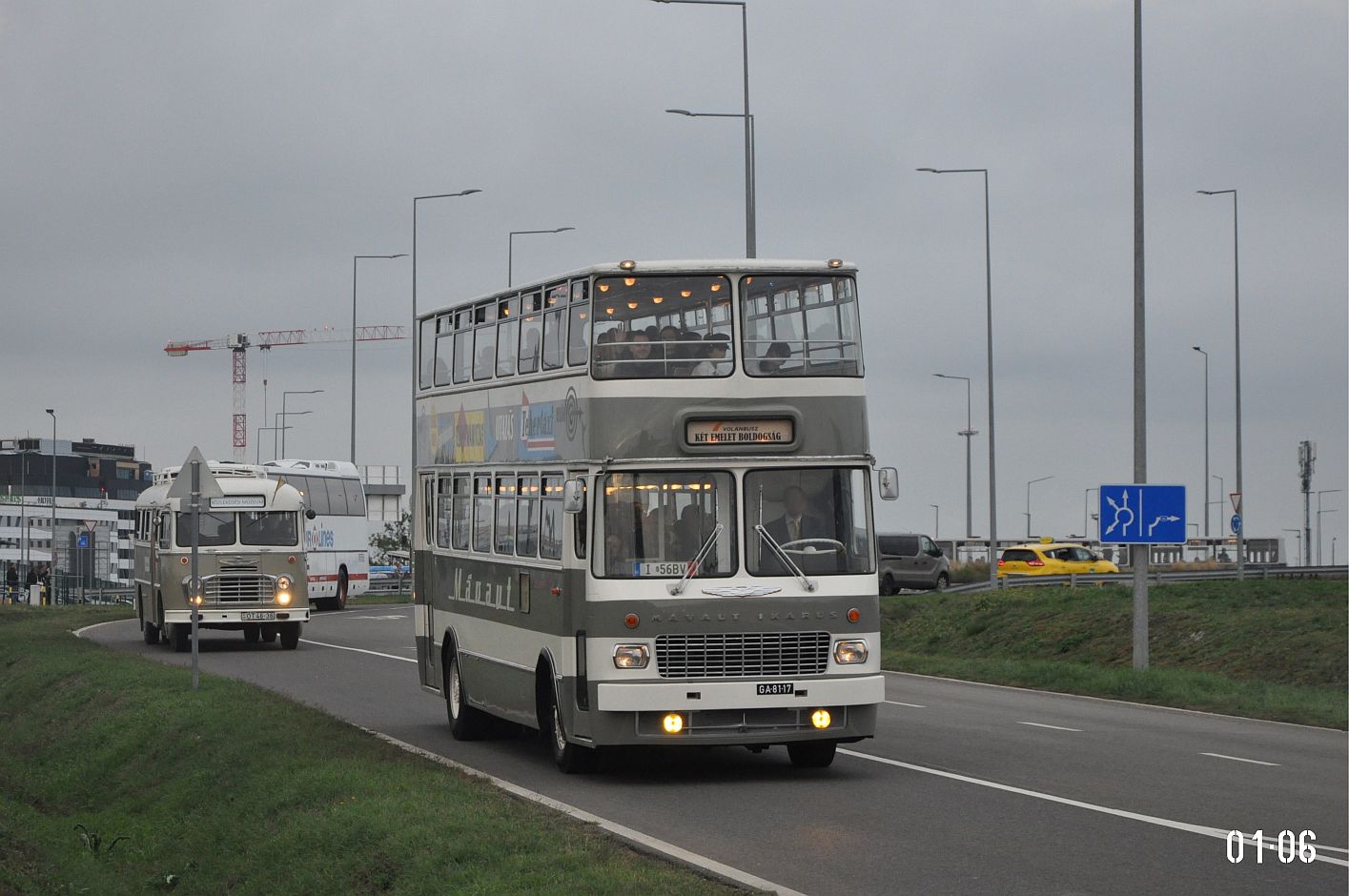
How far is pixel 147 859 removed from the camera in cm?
1636

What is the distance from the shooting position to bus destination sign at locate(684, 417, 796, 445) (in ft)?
52.0

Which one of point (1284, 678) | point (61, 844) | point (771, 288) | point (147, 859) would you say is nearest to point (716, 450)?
point (771, 288)

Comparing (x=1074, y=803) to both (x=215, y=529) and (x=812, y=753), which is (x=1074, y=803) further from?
(x=215, y=529)

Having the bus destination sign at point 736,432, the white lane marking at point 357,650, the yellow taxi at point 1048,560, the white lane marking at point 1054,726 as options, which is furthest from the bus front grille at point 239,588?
the yellow taxi at point 1048,560

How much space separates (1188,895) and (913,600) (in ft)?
123

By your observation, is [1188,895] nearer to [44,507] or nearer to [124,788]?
[124,788]

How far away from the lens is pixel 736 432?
52.0ft

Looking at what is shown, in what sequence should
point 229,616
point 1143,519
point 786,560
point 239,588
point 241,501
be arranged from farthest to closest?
point 241,501
point 239,588
point 229,616
point 1143,519
point 786,560

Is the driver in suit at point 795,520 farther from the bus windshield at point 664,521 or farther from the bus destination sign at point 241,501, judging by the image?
the bus destination sign at point 241,501

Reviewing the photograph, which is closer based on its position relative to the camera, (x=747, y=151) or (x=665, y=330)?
(x=665, y=330)

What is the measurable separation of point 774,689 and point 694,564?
116cm

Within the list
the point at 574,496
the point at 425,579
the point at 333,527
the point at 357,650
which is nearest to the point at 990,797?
the point at 574,496
